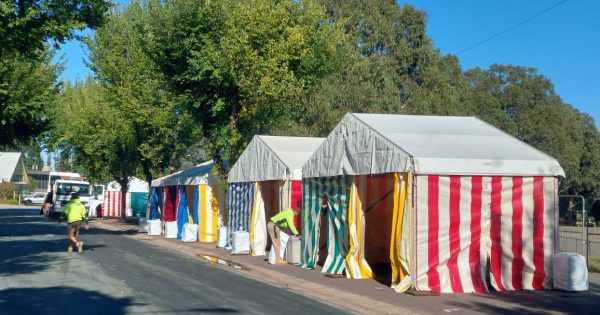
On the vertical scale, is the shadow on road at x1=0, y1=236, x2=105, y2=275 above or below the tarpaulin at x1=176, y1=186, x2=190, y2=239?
below

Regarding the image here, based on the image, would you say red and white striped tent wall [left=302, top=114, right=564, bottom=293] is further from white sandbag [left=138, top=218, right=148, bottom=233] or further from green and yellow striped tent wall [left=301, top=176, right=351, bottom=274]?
white sandbag [left=138, top=218, right=148, bottom=233]

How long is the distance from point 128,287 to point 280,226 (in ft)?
22.5

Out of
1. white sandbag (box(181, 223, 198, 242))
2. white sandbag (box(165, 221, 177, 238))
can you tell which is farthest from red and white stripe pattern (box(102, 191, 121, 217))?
white sandbag (box(181, 223, 198, 242))

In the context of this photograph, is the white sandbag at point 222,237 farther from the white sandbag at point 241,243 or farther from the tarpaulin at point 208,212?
the white sandbag at point 241,243

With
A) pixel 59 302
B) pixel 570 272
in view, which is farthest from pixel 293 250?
pixel 59 302

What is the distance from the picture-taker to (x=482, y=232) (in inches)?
574

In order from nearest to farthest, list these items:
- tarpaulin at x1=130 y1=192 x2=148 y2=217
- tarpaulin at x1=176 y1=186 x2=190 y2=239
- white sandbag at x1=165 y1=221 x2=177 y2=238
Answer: tarpaulin at x1=176 y1=186 x2=190 y2=239 < white sandbag at x1=165 y1=221 x2=177 y2=238 < tarpaulin at x1=130 y1=192 x2=148 y2=217

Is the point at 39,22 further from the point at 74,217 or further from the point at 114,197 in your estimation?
the point at 114,197

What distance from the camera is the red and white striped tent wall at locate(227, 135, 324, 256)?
21.3 meters

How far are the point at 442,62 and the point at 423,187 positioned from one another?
4163 centimetres

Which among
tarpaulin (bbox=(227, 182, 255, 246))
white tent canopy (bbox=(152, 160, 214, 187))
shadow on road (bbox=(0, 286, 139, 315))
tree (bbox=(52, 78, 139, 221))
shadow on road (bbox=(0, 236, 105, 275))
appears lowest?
shadow on road (bbox=(0, 286, 139, 315))

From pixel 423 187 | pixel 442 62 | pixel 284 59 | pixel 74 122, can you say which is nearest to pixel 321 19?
pixel 284 59

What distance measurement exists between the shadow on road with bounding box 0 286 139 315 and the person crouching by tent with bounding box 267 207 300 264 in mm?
7306

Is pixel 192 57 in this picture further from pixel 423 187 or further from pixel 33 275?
pixel 423 187
